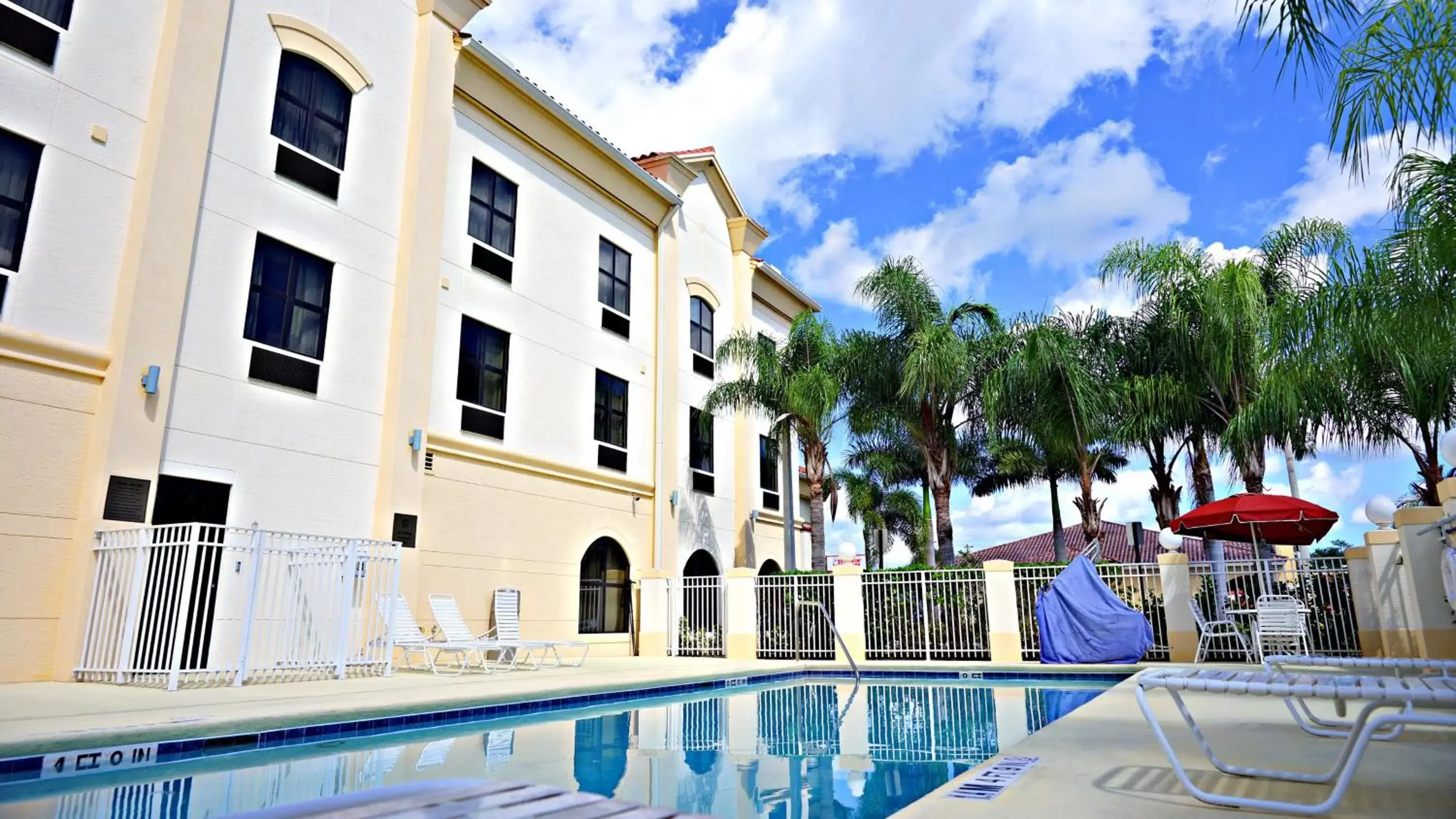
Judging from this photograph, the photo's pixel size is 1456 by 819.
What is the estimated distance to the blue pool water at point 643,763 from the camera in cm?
456

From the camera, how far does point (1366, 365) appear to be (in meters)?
8.10

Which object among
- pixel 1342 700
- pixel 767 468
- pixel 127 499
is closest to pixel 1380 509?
pixel 1342 700

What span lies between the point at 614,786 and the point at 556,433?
10726mm

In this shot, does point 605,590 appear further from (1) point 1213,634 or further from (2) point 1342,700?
(2) point 1342,700

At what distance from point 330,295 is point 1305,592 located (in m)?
14.2

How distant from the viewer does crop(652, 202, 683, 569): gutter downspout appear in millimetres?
17422

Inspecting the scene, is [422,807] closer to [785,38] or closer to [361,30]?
[785,38]

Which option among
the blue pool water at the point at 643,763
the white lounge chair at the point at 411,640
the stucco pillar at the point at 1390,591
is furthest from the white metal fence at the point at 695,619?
the stucco pillar at the point at 1390,591

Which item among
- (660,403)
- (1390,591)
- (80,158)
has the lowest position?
(1390,591)

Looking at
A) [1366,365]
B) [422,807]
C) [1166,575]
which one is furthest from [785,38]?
[422,807]

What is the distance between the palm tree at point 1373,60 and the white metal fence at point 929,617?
973 centimetres

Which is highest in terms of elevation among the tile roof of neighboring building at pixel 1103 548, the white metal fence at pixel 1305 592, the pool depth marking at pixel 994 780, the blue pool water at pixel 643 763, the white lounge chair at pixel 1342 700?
the tile roof of neighboring building at pixel 1103 548

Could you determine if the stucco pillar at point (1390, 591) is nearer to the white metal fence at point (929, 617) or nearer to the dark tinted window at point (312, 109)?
the white metal fence at point (929, 617)

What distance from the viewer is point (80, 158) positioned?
30.0ft
